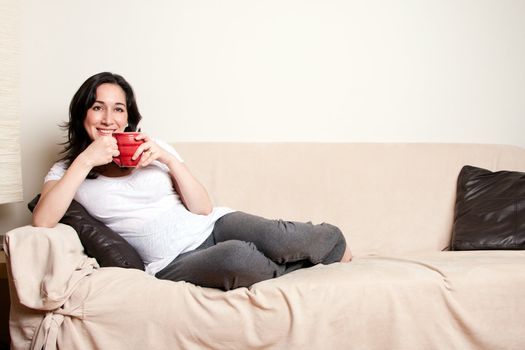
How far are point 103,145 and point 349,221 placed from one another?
44.8 inches

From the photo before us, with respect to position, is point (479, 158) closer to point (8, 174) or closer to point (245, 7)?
point (245, 7)

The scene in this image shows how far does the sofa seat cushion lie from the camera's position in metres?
1.51

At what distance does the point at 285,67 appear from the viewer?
271 centimetres

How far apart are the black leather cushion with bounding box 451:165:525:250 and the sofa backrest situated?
0.09 meters

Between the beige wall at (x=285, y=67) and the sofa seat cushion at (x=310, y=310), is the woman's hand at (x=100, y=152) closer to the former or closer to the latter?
the sofa seat cushion at (x=310, y=310)

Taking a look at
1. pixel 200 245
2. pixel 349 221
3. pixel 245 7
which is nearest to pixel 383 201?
pixel 349 221

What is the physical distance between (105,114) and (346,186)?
1.08m

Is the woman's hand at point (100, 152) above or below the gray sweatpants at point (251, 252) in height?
above

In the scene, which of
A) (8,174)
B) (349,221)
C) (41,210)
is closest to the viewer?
(41,210)

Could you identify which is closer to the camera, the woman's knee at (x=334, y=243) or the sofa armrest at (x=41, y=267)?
the sofa armrest at (x=41, y=267)

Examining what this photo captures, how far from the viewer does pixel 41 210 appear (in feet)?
5.49

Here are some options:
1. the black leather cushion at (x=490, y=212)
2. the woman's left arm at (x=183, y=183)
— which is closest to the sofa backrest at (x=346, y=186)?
the black leather cushion at (x=490, y=212)

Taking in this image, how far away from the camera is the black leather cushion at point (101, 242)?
1.70 meters

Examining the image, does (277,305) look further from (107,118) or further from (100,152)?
(107,118)
